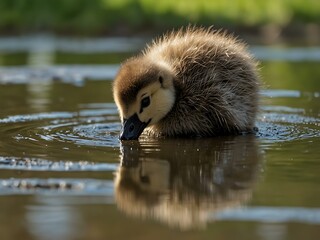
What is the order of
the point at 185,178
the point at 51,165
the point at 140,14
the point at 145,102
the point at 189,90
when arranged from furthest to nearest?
the point at 140,14 < the point at 189,90 < the point at 145,102 < the point at 51,165 < the point at 185,178

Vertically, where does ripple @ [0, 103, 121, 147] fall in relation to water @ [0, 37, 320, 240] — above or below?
above

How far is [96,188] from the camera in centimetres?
581

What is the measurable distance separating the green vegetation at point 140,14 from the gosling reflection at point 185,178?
56.8ft

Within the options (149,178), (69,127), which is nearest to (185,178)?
(149,178)

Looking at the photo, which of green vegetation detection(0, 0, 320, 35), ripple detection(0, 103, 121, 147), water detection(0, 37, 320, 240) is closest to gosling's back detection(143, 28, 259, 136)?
water detection(0, 37, 320, 240)

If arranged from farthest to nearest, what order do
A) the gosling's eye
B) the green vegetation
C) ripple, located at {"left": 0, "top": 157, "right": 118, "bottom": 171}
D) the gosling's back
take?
the green vegetation < the gosling's back < the gosling's eye < ripple, located at {"left": 0, "top": 157, "right": 118, "bottom": 171}

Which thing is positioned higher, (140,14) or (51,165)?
(140,14)

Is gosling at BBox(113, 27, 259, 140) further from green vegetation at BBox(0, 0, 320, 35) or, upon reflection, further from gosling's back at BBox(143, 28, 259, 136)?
green vegetation at BBox(0, 0, 320, 35)

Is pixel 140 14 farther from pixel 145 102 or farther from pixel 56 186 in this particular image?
pixel 56 186

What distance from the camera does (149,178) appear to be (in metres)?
6.17

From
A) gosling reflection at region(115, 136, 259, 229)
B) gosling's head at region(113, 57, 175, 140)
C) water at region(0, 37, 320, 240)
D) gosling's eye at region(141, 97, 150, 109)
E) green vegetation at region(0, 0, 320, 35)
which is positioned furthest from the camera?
green vegetation at region(0, 0, 320, 35)

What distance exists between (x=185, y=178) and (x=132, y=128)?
6.03 ft

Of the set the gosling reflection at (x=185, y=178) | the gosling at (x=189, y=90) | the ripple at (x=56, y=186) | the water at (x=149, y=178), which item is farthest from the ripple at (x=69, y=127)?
the ripple at (x=56, y=186)

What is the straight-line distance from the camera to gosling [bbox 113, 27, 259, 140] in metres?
7.92
